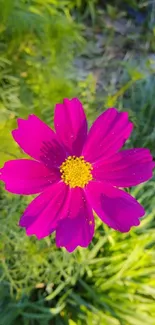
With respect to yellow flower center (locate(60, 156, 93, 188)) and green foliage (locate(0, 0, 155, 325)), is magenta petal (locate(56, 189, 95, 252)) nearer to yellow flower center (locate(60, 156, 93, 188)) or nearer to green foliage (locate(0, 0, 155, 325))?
yellow flower center (locate(60, 156, 93, 188))

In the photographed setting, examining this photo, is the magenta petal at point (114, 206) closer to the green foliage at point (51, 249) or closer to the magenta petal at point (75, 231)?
the magenta petal at point (75, 231)

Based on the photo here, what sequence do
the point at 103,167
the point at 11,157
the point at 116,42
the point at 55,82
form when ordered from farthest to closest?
the point at 116,42
the point at 55,82
the point at 11,157
the point at 103,167

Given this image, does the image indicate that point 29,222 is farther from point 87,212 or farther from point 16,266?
point 16,266

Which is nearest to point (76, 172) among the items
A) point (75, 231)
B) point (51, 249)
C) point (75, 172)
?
point (75, 172)

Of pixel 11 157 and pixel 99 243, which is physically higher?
pixel 11 157

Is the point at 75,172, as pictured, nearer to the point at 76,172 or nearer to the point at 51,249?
the point at 76,172

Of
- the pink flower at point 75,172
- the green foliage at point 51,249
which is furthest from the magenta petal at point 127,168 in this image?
the green foliage at point 51,249

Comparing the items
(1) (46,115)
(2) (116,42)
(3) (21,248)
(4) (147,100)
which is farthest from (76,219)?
(2) (116,42)
